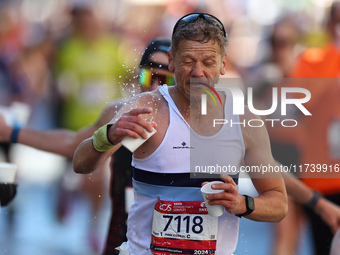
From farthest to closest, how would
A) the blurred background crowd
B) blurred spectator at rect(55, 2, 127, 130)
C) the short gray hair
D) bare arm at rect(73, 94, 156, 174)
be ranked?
blurred spectator at rect(55, 2, 127, 130) → the blurred background crowd → the short gray hair → bare arm at rect(73, 94, 156, 174)

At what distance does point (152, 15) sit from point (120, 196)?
16.7 feet

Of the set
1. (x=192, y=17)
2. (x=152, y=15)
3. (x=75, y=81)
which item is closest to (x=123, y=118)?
Result: (x=192, y=17)

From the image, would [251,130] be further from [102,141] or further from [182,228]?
[102,141]

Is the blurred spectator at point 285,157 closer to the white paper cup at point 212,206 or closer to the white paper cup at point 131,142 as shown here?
the white paper cup at point 212,206

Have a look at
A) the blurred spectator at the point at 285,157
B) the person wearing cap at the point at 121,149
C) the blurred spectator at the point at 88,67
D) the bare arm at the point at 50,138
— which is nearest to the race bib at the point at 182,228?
the person wearing cap at the point at 121,149

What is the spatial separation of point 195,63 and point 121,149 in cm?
119

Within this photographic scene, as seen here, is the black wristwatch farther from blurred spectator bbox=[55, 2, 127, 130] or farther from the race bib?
blurred spectator bbox=[55, 2, 127, 130]

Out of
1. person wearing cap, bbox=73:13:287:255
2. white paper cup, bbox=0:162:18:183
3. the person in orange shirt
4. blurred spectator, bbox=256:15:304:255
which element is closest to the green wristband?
person wearing cap, bbox=73:13:287:255

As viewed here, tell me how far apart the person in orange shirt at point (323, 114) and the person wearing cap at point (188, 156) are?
209 cm

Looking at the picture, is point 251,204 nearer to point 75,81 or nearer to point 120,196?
point 120,196

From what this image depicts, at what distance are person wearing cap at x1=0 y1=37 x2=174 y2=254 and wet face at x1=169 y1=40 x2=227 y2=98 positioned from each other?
772 mm

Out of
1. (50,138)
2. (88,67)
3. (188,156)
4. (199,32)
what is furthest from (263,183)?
(88,67)

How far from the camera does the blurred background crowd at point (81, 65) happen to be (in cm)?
651

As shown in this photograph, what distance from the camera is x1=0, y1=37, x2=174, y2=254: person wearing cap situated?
3.88m
